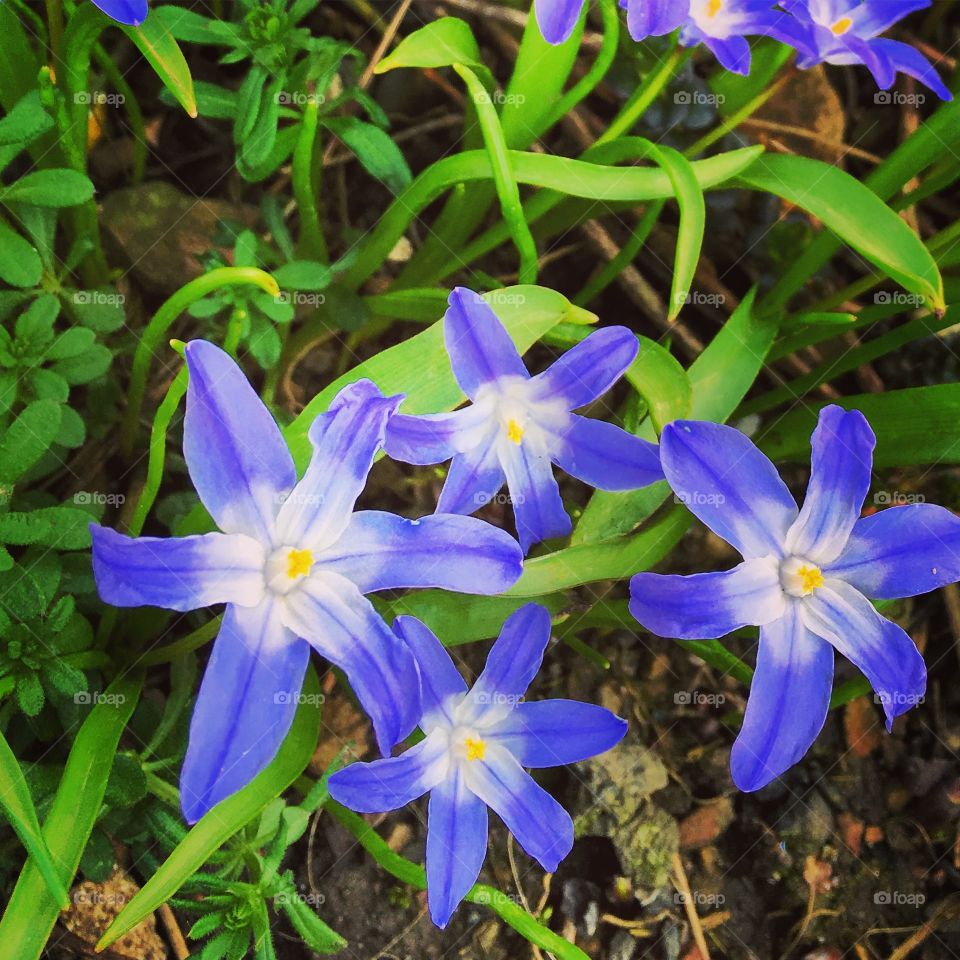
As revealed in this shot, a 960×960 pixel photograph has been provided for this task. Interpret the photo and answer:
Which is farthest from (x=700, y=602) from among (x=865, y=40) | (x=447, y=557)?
(x=865, y=40)

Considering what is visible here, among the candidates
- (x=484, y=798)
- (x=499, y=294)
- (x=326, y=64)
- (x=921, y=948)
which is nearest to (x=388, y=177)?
(x=326, y=64)

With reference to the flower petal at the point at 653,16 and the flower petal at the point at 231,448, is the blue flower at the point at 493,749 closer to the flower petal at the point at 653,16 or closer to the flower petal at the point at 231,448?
the flower petal at the point at 231,448

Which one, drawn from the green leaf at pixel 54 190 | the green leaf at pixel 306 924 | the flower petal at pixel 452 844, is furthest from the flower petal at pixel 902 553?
the green leaf at pixel 54 190

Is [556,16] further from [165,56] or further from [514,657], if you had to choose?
[514,657]

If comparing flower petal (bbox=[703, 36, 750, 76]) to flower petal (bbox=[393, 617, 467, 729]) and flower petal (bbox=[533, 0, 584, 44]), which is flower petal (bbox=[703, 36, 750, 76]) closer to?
flower petal (bbox=[533, 0, 584, 44])

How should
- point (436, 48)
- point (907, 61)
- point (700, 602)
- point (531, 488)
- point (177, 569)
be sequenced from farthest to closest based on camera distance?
point (907, 61) < point (436, 48) < point (531, 488) < point (700, 602) < point (177, 569)
